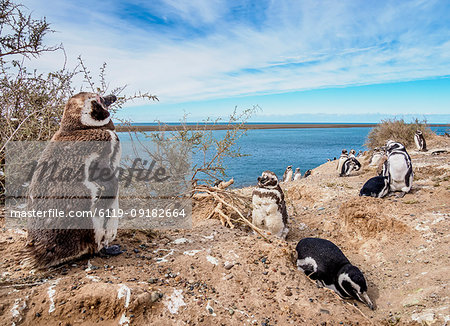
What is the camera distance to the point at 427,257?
151 inches

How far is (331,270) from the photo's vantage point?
3.79m

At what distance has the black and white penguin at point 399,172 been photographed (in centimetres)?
606

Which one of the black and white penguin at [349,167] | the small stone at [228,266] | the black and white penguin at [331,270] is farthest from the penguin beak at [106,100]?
the black and white penguin at [349,167]

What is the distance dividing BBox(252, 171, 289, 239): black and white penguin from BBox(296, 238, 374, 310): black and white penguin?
2.94 ft

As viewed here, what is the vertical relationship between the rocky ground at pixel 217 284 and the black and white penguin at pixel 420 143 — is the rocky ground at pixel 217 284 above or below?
below

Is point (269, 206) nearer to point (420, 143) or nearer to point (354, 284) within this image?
point (354, 284)

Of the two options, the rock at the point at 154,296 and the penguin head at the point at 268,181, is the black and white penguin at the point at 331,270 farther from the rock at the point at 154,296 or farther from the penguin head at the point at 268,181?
the rock at the point at 154,296

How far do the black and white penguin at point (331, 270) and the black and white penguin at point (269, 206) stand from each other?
0.89m

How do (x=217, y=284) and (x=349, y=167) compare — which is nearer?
(x=217, y=284)

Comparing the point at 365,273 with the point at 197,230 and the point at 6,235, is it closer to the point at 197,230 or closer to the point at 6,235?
the point at 197,230

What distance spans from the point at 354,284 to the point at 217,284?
6.05 feet

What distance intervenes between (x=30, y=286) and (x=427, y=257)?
14.9 ft

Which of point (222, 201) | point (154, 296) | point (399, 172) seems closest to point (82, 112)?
point (154, 296)

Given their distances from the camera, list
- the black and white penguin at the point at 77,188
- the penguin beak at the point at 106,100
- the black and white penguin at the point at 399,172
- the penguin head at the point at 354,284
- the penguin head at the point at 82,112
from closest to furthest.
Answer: the black and white penguin at the point at 77,188, the penguin head at the point at 82,112, the penguin beak at the point at 106,100, the penguin head at the point at 354,284, the black and white penguin at the point at 399,172
